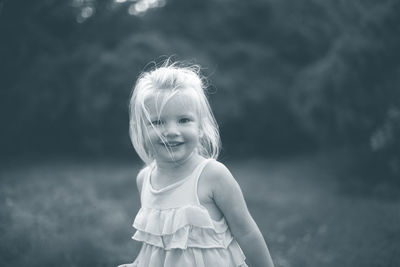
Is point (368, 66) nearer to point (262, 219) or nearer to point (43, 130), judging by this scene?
point (262, 219)

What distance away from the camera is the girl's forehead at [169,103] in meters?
1.78

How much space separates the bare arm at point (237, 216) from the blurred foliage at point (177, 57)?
4356 mm

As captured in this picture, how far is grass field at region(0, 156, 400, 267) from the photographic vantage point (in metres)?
3.25

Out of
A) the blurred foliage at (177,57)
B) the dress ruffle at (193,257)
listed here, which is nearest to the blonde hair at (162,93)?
the dress ruffle at (193,257)

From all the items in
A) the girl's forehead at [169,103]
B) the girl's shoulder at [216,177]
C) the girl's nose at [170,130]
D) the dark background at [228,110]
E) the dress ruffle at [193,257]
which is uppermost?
the dark background at [228,110]

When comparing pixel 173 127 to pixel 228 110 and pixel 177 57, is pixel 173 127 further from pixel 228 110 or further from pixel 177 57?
pixel 228 110

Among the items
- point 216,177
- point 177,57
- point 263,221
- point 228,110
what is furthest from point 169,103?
point 228,110

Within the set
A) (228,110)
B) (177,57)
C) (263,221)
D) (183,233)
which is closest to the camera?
(183,233)

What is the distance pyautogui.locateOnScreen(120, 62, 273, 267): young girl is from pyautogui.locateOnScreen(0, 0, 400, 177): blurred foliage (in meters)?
4.34

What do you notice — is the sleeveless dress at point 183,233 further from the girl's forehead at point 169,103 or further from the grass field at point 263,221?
the grass field at point 263,221

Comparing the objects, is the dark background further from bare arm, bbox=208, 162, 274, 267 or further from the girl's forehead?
the girl's forehead

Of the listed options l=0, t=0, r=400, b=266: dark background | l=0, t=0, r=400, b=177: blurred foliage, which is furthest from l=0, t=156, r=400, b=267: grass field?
l=0, t=0, r=400, b=177: blurred foliage

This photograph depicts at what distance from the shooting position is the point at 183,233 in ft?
5.70

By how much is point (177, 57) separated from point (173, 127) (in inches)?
210
